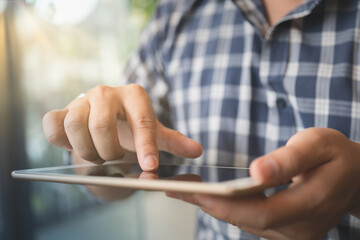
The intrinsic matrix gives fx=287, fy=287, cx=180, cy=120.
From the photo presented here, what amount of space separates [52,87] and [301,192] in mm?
1018

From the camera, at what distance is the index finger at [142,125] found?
34 centimetres

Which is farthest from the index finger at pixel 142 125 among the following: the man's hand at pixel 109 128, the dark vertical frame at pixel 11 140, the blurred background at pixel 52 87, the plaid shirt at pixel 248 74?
the dark vertical frame at pixel 11 140

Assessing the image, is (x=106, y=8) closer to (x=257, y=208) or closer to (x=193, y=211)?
(x=193, y=211)

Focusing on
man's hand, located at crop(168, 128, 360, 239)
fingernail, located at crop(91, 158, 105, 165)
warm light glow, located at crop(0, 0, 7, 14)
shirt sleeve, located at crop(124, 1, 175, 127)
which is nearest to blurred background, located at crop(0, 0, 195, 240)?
warm light glow, located at crop(0, 0, 7, 14)

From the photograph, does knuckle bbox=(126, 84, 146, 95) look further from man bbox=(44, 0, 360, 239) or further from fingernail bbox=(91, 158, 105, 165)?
fingernail bbox=(91, 158, 105, 165)

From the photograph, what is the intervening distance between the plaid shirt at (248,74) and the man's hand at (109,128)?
213 millimetres

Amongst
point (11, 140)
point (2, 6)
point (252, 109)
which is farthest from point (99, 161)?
point (2, 6)

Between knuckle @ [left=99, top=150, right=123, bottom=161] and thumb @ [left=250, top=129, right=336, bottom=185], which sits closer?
thumb @ [left=250, top=129, right=336, bottom=185]

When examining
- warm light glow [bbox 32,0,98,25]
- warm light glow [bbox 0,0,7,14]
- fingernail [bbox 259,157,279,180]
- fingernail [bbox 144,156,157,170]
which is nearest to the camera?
fingernail [bbox 259,157,279,180]

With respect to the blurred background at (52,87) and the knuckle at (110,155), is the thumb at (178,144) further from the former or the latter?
the blurred background at (52,87)

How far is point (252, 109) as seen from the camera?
23.4 inches

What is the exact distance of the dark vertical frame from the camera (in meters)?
0.93

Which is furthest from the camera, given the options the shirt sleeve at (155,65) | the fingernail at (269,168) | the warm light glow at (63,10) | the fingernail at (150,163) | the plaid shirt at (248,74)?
the warm light glow at (63,10)

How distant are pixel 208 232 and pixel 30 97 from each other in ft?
2.52
